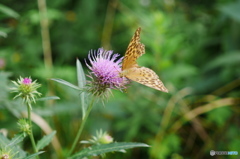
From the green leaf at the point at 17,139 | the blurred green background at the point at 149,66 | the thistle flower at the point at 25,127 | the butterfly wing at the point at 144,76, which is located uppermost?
the blurred green background at the point at 149,66

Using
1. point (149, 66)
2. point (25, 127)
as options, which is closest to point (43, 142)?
point (25, 127)

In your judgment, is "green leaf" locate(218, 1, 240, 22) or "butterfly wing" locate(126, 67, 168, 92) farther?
"green leaf" locate(218, 1, 240, 22)

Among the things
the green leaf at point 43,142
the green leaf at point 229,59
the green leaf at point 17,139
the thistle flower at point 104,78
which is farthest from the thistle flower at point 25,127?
the green leaf at point 229,59

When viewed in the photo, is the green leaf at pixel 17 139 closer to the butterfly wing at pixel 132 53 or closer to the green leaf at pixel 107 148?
the green leaf at pixel 107 148

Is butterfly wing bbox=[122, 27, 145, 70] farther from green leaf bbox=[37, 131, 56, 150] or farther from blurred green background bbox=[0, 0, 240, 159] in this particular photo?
blurred green background bbox=[0, 0, 240, 159]

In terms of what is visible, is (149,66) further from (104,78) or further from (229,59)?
(104,78)

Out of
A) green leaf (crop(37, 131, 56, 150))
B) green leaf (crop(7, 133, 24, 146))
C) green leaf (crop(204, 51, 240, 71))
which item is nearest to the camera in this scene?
green leaf (crop(7, 133, 24, 146))

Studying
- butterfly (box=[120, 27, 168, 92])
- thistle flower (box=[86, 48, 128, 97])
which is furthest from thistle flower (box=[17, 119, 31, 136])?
butterfly (box=[120, 27, 168, 92])
